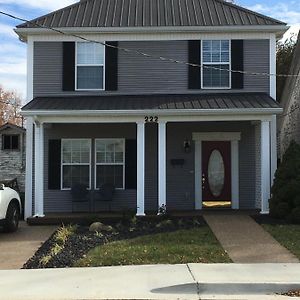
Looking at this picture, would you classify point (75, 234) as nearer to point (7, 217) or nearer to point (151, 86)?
point (7, 217)

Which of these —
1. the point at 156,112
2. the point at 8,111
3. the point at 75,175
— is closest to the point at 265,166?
the point at 156,112

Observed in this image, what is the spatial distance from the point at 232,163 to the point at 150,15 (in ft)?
17.0

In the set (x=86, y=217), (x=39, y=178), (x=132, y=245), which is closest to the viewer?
(x=132, y=245)

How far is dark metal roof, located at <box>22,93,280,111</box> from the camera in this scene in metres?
14.0

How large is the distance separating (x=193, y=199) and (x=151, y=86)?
11.9 ft

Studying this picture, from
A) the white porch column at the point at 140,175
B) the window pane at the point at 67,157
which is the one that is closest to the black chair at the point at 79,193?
the window pane at the point at 67,157

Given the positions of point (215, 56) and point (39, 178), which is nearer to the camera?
point (39, 178)

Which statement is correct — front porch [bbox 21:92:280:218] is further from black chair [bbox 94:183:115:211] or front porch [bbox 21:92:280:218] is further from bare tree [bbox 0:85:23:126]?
bare tree [bbox 0:85:23:126]

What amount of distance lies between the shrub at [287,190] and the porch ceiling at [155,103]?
4.96 ft

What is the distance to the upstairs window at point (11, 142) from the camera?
2048 centimetres

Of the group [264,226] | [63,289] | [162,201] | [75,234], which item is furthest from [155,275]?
[162,201]

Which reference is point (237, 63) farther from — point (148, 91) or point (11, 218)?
point (11, 218)

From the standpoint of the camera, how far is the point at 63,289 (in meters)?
7.35

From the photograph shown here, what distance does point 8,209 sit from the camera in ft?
40.2
